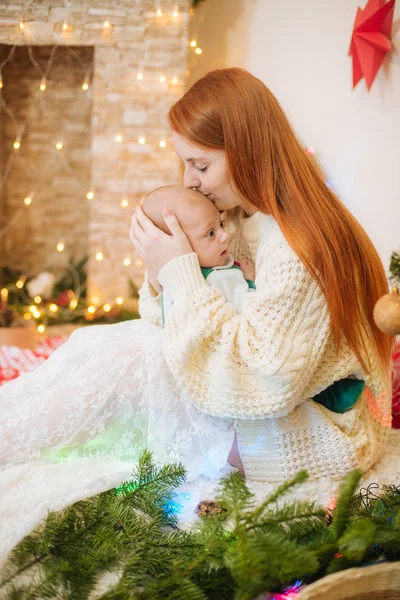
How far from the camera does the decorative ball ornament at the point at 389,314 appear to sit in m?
0.99

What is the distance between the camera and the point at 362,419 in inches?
62.6

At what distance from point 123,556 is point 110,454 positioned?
365 mm

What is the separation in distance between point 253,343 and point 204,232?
1.03ft

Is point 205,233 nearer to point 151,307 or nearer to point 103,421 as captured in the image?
point 151,307

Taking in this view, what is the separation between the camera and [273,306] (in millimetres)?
1397

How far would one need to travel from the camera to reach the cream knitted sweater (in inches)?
54.6

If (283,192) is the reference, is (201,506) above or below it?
below

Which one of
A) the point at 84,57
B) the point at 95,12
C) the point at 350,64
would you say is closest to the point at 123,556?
the point at 350,64

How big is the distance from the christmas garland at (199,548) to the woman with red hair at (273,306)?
244 millimetres

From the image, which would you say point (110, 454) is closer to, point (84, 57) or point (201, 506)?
point (201, 506)

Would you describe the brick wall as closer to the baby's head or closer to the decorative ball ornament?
the baby's head

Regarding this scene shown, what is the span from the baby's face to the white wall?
3.69 ft

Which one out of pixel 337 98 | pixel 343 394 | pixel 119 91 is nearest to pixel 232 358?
pixel 343 394

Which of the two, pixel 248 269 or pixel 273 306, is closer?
pixel 273 306
